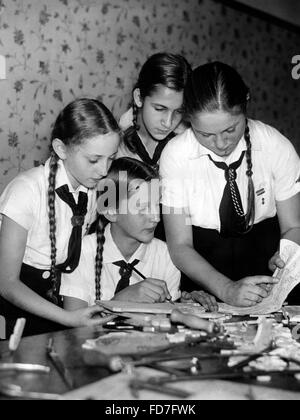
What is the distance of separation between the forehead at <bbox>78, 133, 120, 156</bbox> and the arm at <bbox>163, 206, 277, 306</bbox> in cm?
30

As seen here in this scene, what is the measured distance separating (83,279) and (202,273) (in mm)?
431

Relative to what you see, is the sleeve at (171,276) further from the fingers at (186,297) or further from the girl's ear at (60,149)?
the girl's ear at (60,149)

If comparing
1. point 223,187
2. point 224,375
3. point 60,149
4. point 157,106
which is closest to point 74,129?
point 60,149

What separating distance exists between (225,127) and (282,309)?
609 mm

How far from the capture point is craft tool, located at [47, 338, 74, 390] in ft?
3.87

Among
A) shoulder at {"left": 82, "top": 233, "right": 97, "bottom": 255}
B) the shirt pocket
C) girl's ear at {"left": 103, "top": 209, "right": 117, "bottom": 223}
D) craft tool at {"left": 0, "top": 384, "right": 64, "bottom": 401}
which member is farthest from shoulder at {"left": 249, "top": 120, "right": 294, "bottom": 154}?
craft tool at {"left": 0, "top": 384, "right": 64, "bottom": 401}

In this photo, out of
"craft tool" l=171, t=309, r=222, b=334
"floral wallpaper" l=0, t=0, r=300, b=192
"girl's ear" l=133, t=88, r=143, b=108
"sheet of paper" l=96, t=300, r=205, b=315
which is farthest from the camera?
"floral wallpaper" l=0, t=0, r=300, b=192

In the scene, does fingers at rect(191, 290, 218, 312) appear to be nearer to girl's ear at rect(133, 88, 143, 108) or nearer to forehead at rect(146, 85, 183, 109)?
forehead at rect(146, 85, 183, 109)

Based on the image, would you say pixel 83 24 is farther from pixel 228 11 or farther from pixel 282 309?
pixel 282 309

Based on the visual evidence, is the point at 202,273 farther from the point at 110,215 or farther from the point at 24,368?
the point at 24,368

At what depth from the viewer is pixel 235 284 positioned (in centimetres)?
197

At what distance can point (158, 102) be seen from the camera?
7.99 feet
